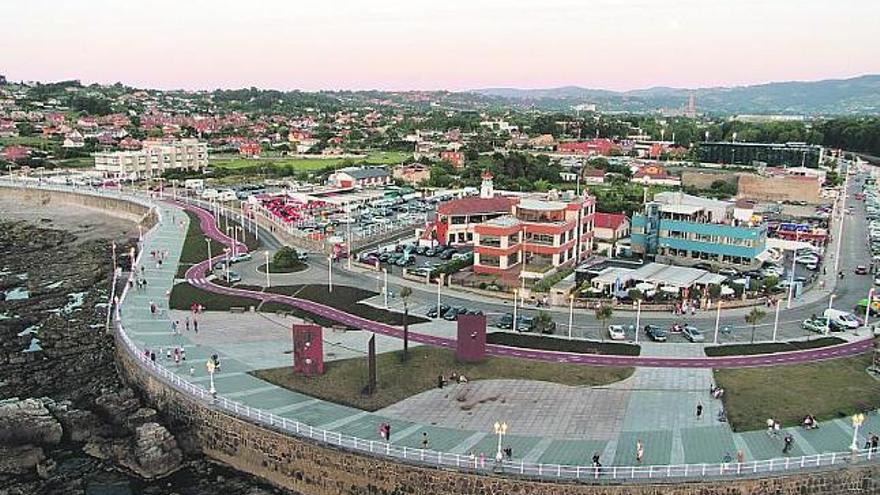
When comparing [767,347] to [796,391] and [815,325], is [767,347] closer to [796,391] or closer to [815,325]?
[815,325]

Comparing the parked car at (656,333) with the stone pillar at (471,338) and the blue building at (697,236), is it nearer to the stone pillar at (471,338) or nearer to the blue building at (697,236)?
the stone pillar at (471,338)

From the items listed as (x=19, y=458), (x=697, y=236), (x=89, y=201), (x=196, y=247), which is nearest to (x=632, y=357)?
(x=697, y=236)

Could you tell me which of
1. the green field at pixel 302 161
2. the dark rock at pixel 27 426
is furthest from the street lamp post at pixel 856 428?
the green field at pixel 302 161

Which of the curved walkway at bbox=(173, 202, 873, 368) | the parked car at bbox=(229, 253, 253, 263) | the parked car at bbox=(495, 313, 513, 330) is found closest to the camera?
the curved walkway at bbox=(173, 202, 873, 368)

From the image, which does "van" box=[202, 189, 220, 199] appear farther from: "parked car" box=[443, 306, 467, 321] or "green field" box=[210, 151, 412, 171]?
"parked car" box=[443, 306, 467, 321]

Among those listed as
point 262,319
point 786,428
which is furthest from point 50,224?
point 786,428

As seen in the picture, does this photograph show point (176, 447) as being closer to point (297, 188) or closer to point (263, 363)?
point (263, 363)

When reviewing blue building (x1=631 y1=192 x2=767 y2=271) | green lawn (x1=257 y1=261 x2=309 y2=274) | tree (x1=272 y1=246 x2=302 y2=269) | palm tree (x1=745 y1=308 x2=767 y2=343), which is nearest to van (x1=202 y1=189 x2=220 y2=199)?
green lawn (x1=257 y1=261 x2=309 y2=274)
